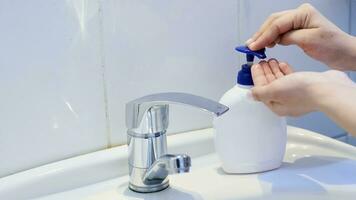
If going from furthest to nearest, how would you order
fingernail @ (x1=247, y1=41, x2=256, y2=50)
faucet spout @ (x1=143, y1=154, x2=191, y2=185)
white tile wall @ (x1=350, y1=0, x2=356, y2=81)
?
white tile wall @ (x1=350, y1=0, x2=356, y2=81) → fingernail @ (x1=247, y1=41, x2=256, y2=50) → faucet spout @ (x1=143, y1=154, x2=191, y2=185)

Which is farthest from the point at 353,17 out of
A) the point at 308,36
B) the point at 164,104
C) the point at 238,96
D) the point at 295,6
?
the point at 164,104

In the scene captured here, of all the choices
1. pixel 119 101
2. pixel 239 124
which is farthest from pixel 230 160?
pixel 119 101

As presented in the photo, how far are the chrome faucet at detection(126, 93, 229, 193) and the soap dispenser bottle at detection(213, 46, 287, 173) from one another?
0.07 metres

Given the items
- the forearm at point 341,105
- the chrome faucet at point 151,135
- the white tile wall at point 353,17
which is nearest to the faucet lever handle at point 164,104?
the chrome faucet at point 151,135

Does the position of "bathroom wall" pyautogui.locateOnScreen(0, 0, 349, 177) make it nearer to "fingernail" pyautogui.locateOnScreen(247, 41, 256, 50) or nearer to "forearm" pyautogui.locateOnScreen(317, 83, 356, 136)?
"fingernail" pyautogui.locateOnScreen(247, 41, 256, 50)

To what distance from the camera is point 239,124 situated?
568 mm

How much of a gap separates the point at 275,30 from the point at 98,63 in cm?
22

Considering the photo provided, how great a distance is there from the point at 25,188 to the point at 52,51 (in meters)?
0.16

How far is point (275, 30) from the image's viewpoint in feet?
1.95

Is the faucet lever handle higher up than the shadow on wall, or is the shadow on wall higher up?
the faucet lever handle

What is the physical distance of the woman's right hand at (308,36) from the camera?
1.94ft

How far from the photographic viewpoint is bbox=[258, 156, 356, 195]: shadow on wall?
0.56m

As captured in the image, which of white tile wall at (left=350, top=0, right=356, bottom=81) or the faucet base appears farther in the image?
white tile wall at (left=350, top=0, right=356, bottom=81)

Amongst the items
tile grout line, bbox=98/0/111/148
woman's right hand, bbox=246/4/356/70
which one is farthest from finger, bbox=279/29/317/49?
tile grout line, bbox=98/0/111/148
